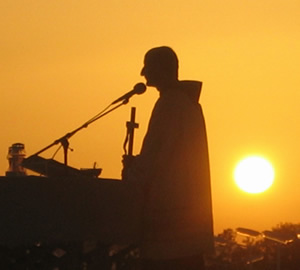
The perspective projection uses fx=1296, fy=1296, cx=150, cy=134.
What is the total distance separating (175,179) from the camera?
6.16m

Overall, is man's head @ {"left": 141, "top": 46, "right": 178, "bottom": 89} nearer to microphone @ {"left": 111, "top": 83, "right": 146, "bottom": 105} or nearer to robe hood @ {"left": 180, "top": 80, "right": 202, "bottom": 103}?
robe hood @ {"left": 180, "top": 80, "right": 202, "bottom": 103}

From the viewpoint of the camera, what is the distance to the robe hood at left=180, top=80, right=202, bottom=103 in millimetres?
6410

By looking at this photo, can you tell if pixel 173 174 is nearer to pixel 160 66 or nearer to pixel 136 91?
pixel 160 66

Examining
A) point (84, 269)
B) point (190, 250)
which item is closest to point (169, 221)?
point (190, 250)

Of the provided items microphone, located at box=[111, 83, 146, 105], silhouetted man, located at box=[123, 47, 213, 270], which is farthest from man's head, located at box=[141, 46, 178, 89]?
microphone, located at box=[111, 83, 146, 105]

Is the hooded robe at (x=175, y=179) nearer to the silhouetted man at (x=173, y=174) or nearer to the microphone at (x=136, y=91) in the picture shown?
the silhouetted man at (x=173, y=174)

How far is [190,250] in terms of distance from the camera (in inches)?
245

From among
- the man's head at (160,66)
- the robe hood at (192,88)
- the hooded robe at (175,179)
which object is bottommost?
the hooded robe at (175,179)

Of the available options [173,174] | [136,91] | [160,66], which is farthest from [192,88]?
[173,174]

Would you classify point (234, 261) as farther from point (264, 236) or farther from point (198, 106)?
point (198, 106)

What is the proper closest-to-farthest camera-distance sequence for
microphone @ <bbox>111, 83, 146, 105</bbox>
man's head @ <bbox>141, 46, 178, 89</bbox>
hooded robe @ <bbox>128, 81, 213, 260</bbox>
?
hooded robe @ <bbox>128, 81, 213, 260</bbox> → man's head @ <bbox>141, 46, 178, 89</bbox> → microphone @ <bbox>111, 83, 146, 105</bbox>

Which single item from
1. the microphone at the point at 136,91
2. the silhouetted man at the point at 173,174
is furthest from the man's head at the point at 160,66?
the microphone at the point at 136,91

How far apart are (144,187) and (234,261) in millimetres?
9315

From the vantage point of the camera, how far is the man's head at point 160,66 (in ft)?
20.8
